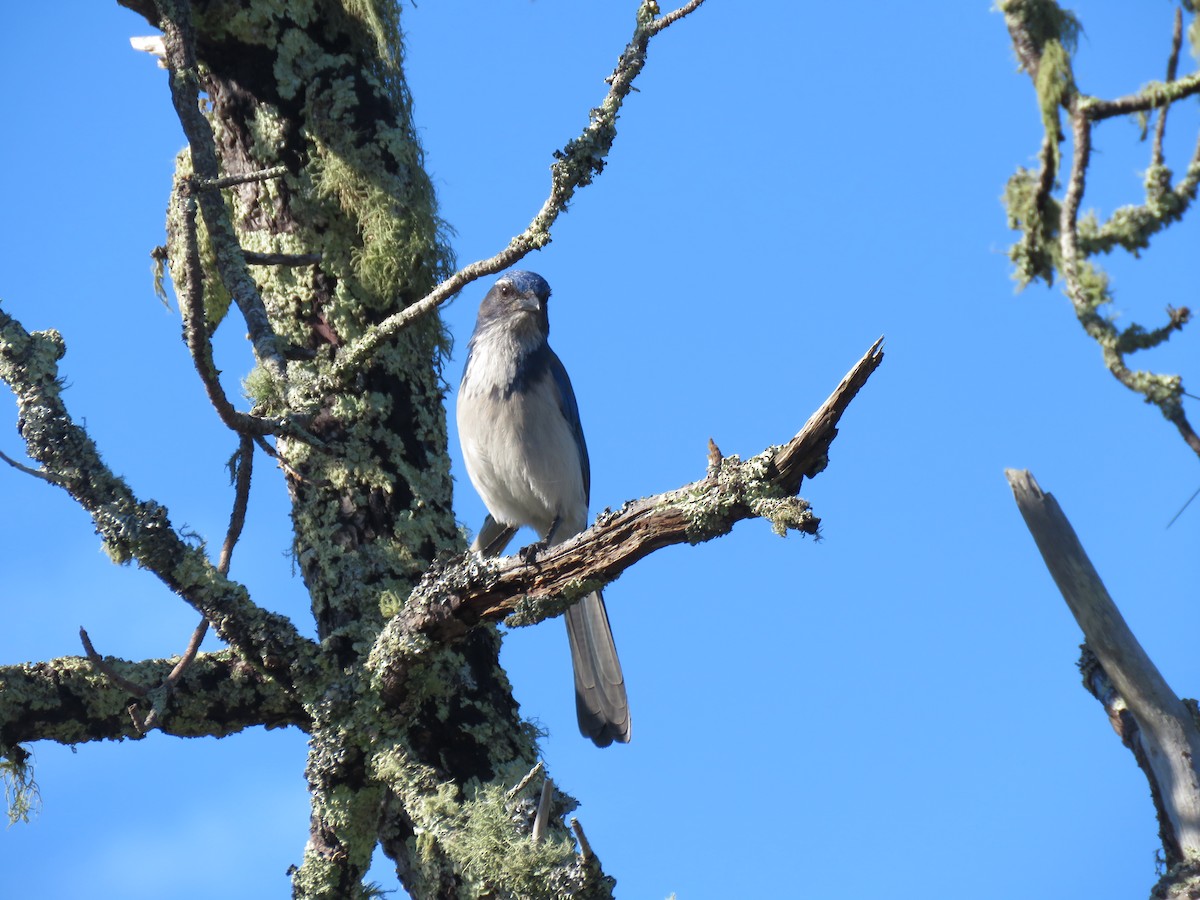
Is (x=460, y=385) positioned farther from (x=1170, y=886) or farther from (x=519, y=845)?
(x=1170, y=886)

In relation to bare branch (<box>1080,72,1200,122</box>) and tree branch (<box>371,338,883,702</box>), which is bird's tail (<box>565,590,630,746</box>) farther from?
bare branch (<box>1080,72,1200,122</box>)

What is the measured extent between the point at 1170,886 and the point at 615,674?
2.55 metres

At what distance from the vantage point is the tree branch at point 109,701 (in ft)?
14.2

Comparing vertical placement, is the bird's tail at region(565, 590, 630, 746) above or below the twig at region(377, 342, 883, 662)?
above

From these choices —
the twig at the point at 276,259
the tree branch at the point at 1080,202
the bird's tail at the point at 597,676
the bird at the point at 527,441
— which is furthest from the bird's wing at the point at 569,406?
the tree branch at the point at 1080,202

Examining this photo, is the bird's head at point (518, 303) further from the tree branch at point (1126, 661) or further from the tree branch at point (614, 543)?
the tree branch at point (1126, 661)

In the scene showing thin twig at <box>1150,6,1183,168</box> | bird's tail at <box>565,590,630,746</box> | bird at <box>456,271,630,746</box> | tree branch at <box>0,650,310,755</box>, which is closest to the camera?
thin twig at <box>1150,6,1183,168</box>

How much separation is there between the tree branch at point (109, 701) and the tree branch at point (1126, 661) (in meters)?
2.59

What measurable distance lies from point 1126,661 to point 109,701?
3.40 meters

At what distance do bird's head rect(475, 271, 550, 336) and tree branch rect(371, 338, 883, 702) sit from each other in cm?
255

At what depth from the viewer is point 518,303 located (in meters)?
6.36

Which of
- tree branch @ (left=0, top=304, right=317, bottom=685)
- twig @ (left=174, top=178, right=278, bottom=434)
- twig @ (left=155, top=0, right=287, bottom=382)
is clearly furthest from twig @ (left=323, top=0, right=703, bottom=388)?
tree branch @ (left=0, top=304, right=317, bottom=685)

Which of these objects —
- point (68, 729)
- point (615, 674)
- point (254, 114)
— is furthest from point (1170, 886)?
point (254, 114)

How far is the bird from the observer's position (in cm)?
568
